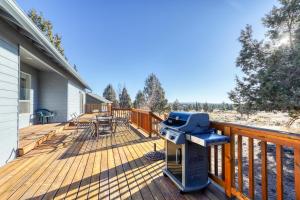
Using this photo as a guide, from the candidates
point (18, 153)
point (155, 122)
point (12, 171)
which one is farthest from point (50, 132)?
point (155, 122)

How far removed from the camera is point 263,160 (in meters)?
1.77

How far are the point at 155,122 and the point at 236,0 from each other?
6.14 metres

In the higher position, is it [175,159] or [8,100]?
[8,100]

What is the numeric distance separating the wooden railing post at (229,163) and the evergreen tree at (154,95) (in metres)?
23.0

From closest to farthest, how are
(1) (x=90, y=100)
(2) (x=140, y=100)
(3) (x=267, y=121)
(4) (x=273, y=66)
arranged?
1. (4) (x=273, y=66)
2. (3) (x=267, y=121)
3. (1) (x=90, y=100)
4. (2) (x=140, y=100)

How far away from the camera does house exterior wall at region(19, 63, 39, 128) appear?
6.76m

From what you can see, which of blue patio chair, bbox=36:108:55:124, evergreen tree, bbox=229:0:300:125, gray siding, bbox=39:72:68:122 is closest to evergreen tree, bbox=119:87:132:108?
gray siding, bbox=39:72:68:122

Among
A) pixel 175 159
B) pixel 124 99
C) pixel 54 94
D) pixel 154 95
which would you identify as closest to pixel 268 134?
pixel 175 159

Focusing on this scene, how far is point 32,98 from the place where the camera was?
755 centimetres

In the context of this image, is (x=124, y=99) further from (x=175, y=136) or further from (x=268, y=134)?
(x=268, y=134)

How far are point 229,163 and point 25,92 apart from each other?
763 centimetres

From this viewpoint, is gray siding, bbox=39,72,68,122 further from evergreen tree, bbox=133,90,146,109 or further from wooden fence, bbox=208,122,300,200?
evergreen tree, bbox=133,90,146,109

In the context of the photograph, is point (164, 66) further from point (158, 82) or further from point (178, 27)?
point (178, 27)

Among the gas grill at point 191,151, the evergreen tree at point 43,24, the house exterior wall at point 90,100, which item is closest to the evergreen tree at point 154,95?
the house exterior wall at point 90,100
